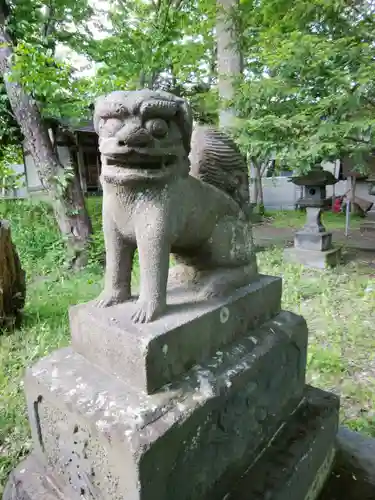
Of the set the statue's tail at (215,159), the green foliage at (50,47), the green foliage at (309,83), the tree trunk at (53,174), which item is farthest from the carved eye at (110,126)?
the tree trunk at (53,174)

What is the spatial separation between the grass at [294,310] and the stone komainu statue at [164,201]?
113 centimetres

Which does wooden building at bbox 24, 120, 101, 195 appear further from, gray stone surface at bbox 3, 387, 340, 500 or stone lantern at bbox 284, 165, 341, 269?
gray stone surface at bbox 3, 387, 340, 500

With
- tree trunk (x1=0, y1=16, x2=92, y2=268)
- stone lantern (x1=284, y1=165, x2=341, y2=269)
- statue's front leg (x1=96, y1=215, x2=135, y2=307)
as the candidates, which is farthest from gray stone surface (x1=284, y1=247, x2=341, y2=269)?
statue's front leg (x1=96, y1=215, x2=135, y2=307)

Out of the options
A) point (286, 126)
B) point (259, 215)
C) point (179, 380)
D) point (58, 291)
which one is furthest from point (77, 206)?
point (259, 215)

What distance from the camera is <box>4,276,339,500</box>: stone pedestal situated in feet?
2.77

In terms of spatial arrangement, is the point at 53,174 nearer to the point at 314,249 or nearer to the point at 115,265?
the point at 314,249

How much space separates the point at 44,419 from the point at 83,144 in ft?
35.1

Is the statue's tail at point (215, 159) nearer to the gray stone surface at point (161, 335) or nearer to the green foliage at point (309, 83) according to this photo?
the gray stone surface at point (161, 335)

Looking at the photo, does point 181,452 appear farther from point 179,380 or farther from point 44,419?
point 44,419

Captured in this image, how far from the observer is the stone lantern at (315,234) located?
183 inches

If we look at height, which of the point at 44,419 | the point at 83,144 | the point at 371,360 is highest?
the point at 83,144

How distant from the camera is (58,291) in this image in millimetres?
3598

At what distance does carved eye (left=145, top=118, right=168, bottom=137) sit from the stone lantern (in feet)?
13.4

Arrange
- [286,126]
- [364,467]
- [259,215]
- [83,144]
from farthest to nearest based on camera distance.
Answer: [83,144], [259,215], [286,126], [364,467]
